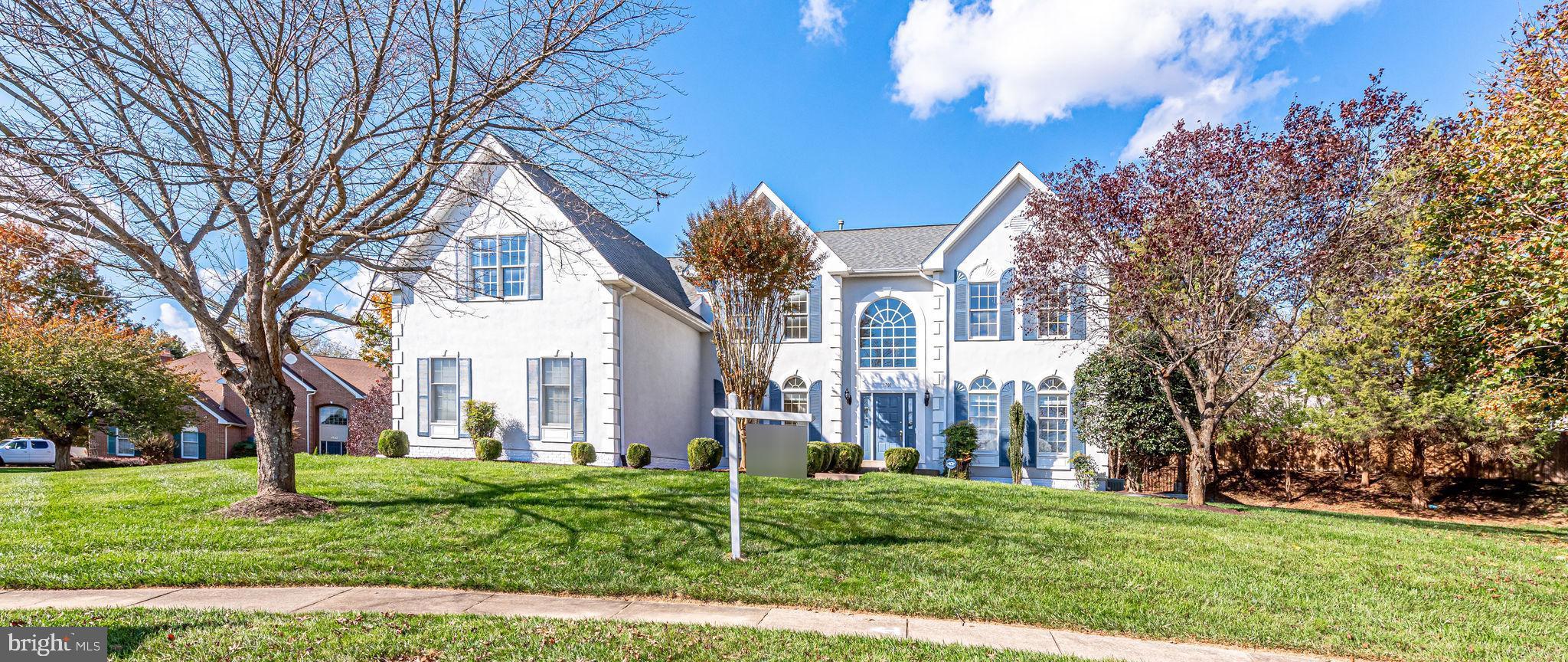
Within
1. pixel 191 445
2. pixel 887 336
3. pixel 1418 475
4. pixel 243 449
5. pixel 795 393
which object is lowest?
pixel 243 449

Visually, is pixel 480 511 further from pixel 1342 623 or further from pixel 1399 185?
pixel 1399 185

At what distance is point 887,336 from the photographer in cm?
1833

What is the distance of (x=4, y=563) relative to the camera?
20.7 feet

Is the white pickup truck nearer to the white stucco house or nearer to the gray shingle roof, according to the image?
the white stucco house

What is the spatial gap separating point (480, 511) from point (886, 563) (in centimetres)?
516

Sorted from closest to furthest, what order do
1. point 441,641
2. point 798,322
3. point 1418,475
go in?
point 441,641
point 1418,475
point 798,322

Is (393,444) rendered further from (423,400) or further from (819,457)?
(819,457)

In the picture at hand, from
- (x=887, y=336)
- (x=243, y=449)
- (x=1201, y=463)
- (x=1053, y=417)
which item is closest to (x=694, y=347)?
(x=887, y=336)

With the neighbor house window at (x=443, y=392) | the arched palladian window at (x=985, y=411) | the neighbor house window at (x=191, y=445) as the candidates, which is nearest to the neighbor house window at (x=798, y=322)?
the arched palladian window at (x=985, y=411)

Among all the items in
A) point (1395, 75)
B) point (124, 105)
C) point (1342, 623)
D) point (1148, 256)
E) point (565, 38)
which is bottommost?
point (1342, 623)

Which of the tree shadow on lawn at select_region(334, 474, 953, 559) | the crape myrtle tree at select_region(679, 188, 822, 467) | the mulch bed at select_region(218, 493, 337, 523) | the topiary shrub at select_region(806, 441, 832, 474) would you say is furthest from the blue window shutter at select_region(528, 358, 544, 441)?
the mulch bed at select_region(218, 493, 337, 523)

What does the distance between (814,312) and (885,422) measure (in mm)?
3551

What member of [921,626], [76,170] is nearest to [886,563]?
[921,626]

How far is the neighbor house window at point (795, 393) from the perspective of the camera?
60.0 ft
